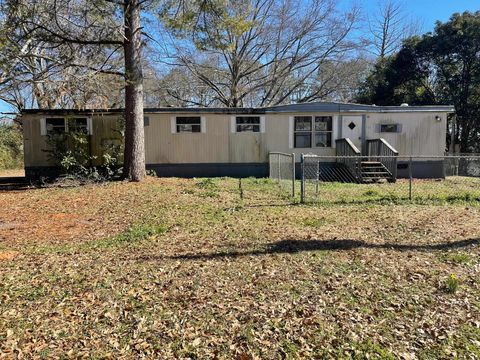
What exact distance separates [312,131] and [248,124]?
2455mm

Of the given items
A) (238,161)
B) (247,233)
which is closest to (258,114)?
(238,161)

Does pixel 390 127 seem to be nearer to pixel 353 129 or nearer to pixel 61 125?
pixel 353 129

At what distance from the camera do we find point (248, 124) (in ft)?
47.1

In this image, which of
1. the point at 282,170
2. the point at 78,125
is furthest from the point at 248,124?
the point at 78,125

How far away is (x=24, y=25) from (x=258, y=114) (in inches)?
307

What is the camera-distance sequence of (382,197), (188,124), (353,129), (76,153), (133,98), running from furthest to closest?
(353,129), (188,124), (76,153), (133,98), (382,197)

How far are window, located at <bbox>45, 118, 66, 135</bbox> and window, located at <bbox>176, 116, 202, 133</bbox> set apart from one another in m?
3.98

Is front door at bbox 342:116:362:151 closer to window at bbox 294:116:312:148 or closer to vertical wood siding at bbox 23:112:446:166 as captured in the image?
vertical wood siding at bbox 23:112:446:166

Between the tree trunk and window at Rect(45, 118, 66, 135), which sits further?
window at Rect(45, 118, 66, 135)

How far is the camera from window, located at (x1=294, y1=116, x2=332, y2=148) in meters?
14.6

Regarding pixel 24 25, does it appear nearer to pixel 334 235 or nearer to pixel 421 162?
pixel 334 235

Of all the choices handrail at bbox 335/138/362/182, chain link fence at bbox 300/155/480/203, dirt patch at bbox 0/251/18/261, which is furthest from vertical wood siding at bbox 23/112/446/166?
dirt patch at bbox 0/251/18/261

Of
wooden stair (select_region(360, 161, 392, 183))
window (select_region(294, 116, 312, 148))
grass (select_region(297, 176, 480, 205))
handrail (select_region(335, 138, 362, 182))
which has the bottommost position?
grass (select_region(297, 176, 480, 205))

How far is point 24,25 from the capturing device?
921 cm
